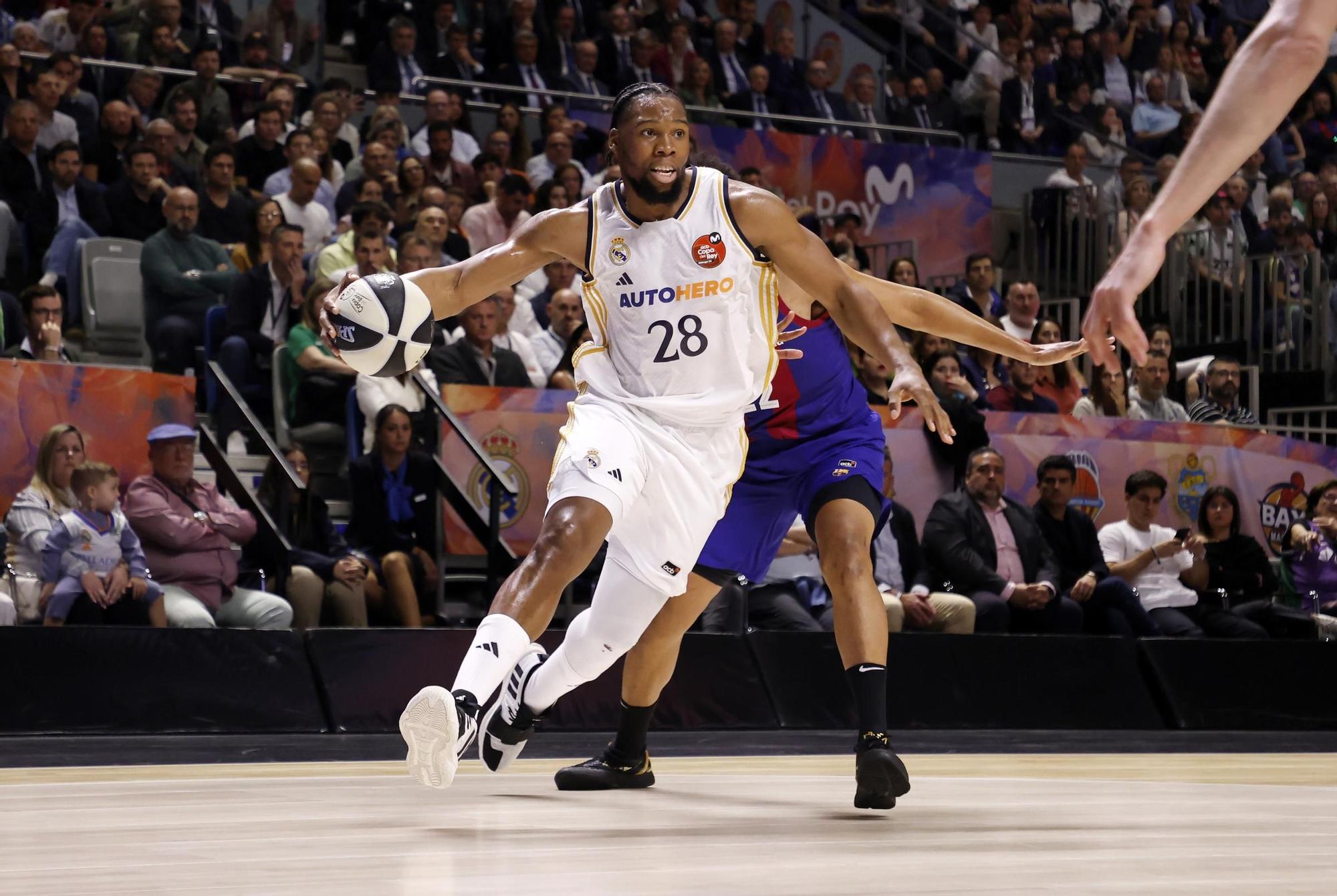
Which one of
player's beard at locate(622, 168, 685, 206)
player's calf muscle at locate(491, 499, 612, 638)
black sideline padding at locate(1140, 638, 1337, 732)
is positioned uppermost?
player's beard at locate(622, 168, 685, 206)

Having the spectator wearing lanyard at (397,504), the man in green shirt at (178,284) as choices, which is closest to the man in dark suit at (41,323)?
the man in green shirt at (178,284)

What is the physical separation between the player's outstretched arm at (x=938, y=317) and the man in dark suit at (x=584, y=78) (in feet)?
30.3

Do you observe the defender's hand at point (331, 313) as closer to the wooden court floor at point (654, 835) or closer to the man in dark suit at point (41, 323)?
the wooden court floor at point (654, 835)

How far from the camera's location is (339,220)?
11.0 m

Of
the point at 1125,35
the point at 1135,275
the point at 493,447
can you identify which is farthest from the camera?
the point at 1125,35

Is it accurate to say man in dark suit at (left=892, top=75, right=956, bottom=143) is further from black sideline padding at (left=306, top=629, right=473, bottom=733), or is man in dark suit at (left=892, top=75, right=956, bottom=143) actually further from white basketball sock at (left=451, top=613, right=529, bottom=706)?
white basketball sock at (left=451, top=613, right=529, bottom=706)

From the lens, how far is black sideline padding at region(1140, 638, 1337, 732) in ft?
30.2

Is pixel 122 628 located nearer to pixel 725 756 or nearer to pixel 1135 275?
pixel 725 756

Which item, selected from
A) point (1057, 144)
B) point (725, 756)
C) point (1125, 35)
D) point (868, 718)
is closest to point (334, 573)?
point (725, 756)

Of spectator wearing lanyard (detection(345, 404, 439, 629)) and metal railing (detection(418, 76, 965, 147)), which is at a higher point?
metal railing (detection(418, 76, 965, 147))

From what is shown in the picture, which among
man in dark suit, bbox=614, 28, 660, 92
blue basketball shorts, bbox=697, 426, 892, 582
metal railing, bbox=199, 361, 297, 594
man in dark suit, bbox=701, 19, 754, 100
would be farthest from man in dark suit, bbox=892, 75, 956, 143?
blue basketball shorts, bbox=697, 426, 892, 582

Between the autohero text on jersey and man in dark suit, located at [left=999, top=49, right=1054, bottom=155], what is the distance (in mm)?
12520

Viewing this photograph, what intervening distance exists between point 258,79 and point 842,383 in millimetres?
8015

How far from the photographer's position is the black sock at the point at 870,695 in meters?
4.50
